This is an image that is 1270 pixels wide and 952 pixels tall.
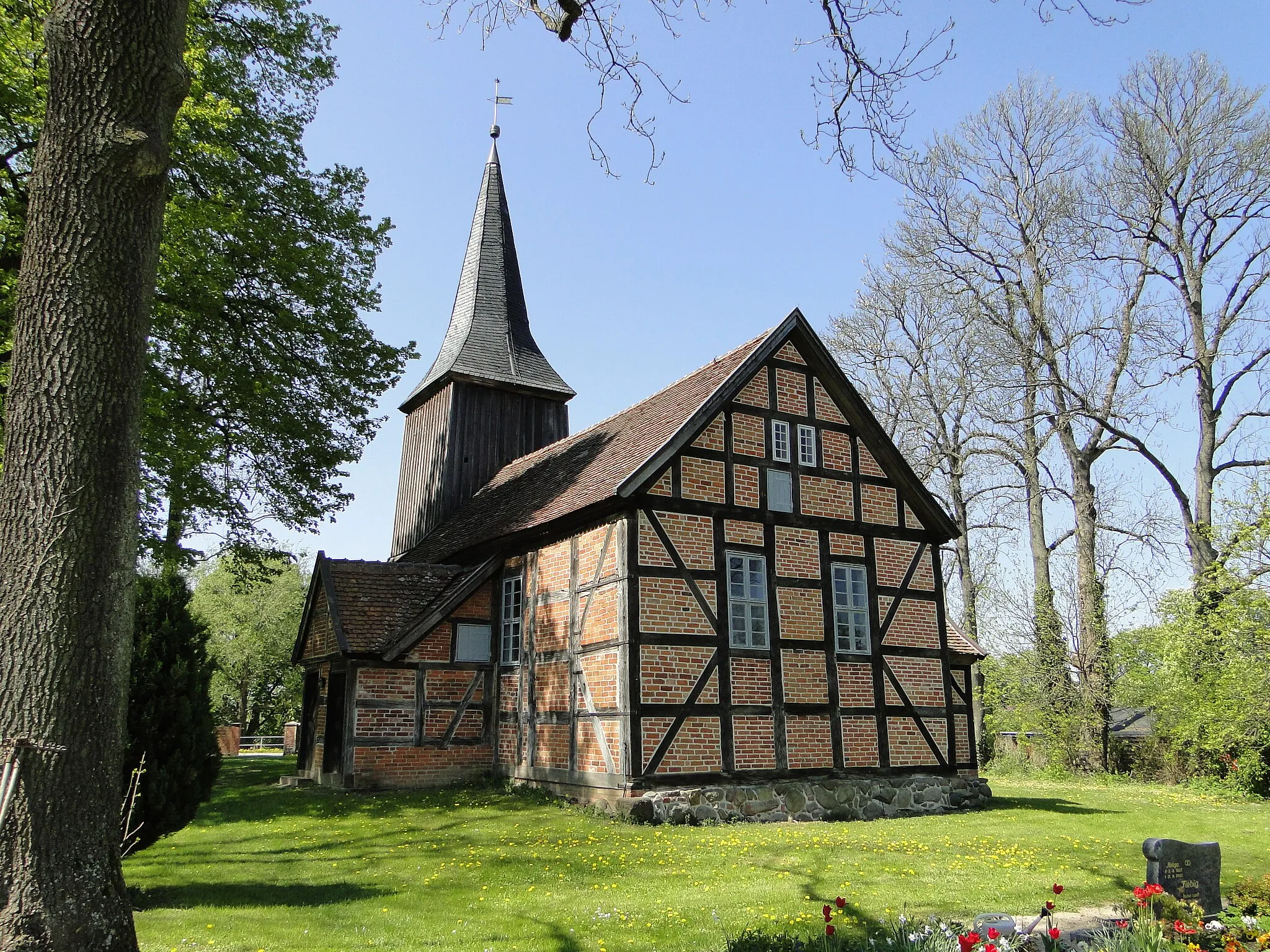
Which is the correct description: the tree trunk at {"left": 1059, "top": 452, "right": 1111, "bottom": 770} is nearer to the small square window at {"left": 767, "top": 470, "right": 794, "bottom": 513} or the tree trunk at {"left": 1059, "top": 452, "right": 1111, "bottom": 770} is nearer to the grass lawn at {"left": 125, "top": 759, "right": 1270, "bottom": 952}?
the grass lawn at {"left": 125, "top": 759, "right": 1270, "bottom": 952}

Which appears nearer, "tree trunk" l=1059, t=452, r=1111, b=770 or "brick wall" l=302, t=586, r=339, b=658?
"brick wall" l=302, t=586, r=339, b=658

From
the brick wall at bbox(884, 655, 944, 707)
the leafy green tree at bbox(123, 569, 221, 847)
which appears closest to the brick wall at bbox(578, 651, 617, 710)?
the brick wall at bbox(884, 655, 944, 707)

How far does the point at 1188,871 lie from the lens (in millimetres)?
7625

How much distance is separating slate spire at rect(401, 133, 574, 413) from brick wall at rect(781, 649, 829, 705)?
1152cm

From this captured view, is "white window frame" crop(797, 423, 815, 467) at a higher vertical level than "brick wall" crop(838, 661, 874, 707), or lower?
higher

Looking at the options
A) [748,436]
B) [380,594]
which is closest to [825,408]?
[748,436]

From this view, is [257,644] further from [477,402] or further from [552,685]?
[552,685]

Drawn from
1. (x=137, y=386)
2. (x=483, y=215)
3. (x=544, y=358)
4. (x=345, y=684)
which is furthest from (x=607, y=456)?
(x=483, y=215)

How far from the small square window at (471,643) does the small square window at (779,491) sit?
19.0 ft

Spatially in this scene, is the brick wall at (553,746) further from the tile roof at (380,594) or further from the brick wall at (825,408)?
the brick wall at (825,408)

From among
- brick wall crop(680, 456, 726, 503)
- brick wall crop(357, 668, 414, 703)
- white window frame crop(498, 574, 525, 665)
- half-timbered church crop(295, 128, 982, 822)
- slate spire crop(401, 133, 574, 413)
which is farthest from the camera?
slate spire crop(401, 133, 574, 413)

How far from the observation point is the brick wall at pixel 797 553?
14969 millimetres

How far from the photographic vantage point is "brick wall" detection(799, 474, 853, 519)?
50.9 ft

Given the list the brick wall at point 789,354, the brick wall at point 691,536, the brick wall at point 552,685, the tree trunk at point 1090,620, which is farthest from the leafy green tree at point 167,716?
the tree trunk at point 1090,620
